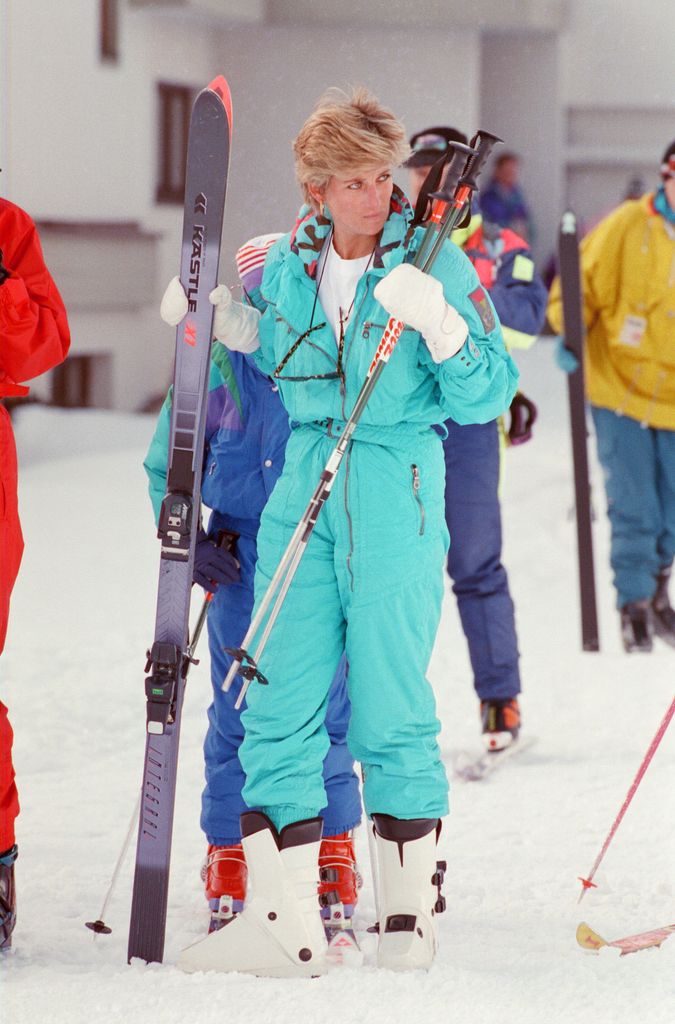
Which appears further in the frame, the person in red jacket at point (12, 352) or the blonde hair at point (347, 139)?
the person in red jacket at point (12, 352)

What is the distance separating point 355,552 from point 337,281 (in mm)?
484

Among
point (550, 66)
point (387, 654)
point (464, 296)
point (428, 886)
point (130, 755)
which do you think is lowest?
point (130, 755)

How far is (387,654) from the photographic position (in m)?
2.58

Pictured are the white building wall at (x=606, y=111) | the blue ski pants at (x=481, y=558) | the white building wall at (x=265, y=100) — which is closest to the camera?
the white building wall at (x=265, y=100)

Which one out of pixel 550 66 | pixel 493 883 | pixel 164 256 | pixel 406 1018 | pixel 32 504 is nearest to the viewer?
pixel 406 1018


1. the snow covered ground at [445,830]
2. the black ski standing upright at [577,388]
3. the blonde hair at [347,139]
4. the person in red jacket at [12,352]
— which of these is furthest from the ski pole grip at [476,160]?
the black ski standing upright at [577,388]

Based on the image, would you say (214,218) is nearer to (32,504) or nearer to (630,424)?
(630,424)

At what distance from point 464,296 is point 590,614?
3.17 meters

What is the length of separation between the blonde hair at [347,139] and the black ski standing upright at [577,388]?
2.55 meters

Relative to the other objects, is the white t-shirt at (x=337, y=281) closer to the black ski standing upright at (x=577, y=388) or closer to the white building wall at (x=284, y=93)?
the white building wall at (x=284, y=93)

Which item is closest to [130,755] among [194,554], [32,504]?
[194,554]

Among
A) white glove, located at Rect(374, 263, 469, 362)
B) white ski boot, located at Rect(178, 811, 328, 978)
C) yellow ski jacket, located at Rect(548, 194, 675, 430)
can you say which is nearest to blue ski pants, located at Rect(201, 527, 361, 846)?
A: white ski boot, located at Rect(178, 811, 328, 978)

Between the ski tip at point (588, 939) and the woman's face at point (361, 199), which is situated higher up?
the woman's face at point (361, 199)

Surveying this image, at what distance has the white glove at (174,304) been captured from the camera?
265 cm
